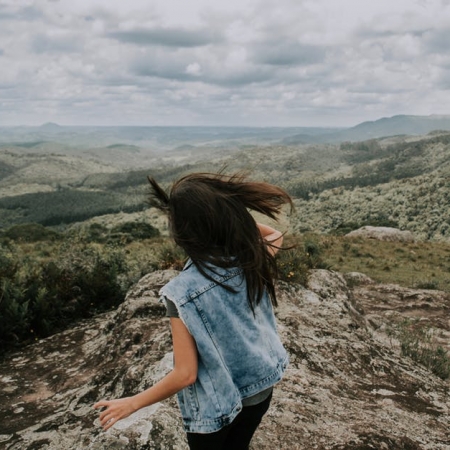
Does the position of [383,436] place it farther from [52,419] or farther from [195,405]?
[52,419]

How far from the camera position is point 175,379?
1.68 m

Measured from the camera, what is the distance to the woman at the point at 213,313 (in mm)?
1709

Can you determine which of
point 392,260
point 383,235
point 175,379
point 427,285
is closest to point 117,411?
point 175,379

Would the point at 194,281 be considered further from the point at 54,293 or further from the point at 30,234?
the point at 30,234

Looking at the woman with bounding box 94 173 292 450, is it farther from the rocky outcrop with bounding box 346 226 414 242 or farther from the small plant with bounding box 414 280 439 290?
the rocky outcrop with bounding box 346 226 414 242

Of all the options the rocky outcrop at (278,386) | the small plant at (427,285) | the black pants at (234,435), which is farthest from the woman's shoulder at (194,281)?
the small plant at (427,285)

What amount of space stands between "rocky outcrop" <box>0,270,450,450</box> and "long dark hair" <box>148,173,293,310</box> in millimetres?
1440

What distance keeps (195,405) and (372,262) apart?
17669mm

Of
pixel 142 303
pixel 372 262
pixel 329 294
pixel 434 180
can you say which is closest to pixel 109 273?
pixel 142 303

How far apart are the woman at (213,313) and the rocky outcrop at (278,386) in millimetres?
974

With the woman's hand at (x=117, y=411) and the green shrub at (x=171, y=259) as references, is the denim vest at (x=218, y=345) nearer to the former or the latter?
the woman's hand at (x=117, y=411)

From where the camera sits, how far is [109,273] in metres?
8.12

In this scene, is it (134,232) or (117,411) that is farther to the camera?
(134,232)

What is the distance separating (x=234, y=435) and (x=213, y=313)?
73cm
